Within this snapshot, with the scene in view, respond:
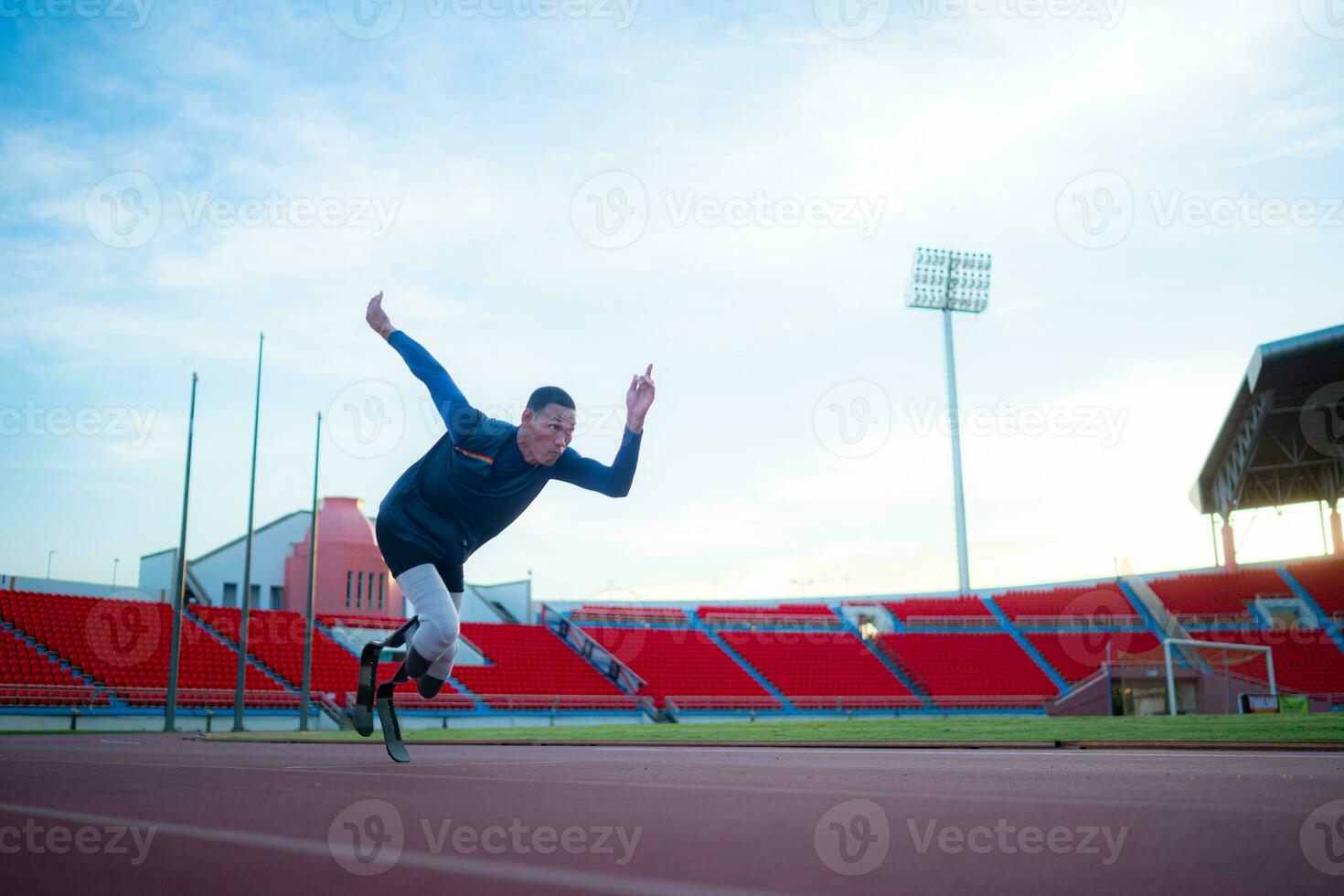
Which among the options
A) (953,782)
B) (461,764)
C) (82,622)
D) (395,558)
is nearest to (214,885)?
(953,782)

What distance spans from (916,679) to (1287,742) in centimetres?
3077

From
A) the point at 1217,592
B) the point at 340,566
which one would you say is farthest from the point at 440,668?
the point at 1217,592

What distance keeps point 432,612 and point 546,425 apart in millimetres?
1201

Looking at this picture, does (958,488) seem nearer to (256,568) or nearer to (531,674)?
(531,674)

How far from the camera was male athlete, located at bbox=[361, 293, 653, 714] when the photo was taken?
5.83 m

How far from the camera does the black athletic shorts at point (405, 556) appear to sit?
599 cm

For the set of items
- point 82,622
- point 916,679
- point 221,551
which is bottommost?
point 916,679

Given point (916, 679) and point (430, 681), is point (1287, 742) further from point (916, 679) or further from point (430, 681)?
point (916, 679)

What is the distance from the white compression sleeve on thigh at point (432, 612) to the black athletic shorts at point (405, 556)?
5 cm

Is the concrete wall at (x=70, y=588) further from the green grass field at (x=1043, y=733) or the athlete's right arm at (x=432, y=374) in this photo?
the athlete's right arm at (x=432, y=374)

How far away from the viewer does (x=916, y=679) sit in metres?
37.7

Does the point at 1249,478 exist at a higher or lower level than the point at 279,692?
higher

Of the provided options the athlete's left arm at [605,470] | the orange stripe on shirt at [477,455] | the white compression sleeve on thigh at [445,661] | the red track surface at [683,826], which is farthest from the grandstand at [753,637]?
the red track surface at [683,826]

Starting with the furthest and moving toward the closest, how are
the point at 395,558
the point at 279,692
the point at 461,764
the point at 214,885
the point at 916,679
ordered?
the point at 916,679
the point at 279,692
the point at 461,764
the point at 395,558
the point at 214,885
